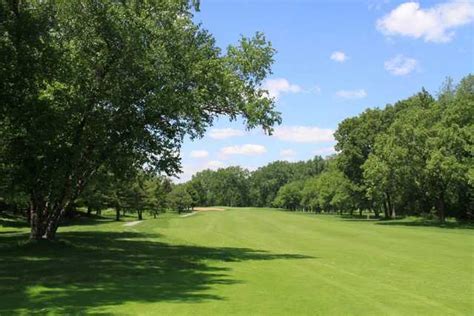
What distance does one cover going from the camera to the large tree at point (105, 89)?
67.9 feet

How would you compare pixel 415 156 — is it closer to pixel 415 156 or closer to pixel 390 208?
pixel 415 156

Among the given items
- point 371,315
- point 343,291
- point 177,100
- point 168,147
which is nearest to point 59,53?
point 177,100

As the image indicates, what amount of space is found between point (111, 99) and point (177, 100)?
337 cm

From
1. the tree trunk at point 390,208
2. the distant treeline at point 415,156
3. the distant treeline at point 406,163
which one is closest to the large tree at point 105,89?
the distant treeline at point 406,163

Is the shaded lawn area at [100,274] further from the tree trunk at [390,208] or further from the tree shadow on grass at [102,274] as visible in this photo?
the tree trunk at [390,208]

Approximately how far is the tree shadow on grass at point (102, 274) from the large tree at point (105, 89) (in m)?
3.57

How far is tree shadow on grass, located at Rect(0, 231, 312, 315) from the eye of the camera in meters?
12.4

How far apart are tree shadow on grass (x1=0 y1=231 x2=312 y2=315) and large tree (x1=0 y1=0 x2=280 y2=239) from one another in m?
3.57

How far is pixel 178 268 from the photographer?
18938 millimetres

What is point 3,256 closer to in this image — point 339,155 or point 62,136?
point 62,136

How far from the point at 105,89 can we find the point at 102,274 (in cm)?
1093

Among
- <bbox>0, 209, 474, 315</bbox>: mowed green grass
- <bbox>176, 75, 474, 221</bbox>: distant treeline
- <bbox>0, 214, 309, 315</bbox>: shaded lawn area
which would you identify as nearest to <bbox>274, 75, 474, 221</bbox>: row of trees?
<bbox>176, 75, 474, 221</bbox>: distant treeline

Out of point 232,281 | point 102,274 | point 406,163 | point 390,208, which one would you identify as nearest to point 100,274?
point 102,274

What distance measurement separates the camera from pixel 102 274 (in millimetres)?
16922
